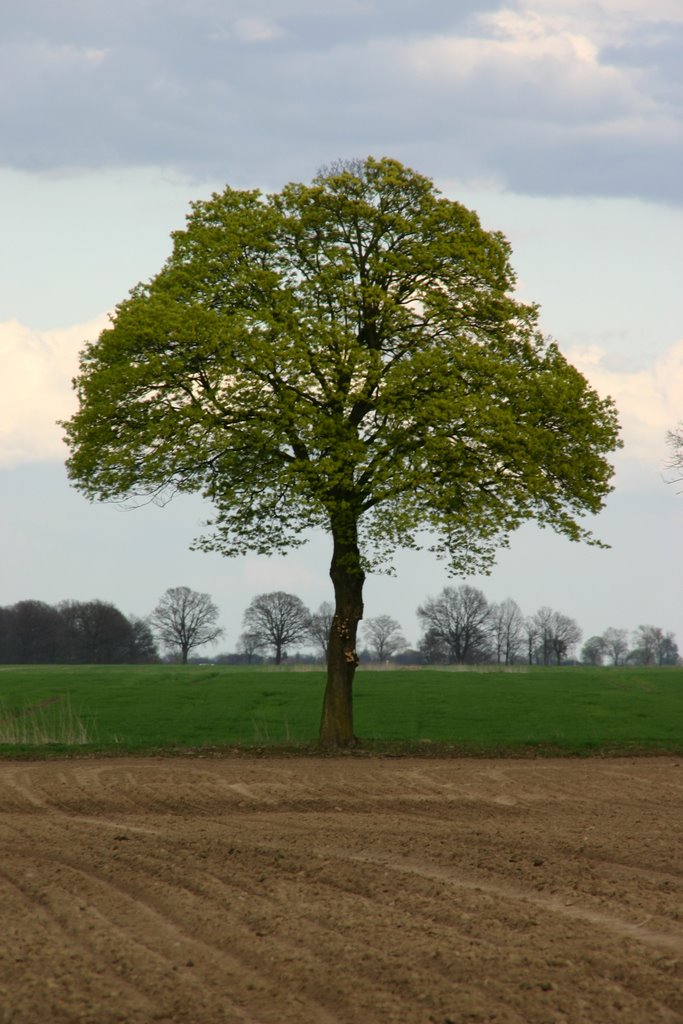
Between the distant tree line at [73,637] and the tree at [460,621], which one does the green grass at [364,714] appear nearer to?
the tree at [460,621]

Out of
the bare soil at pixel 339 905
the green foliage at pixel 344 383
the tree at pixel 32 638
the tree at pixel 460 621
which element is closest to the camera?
the bare soil at pixel 339 905

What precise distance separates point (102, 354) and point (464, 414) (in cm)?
877

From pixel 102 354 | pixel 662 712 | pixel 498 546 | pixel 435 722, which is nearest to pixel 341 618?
pixel 498 546

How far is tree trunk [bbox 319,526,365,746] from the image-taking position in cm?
2831

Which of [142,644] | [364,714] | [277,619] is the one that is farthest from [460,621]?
[364,714]

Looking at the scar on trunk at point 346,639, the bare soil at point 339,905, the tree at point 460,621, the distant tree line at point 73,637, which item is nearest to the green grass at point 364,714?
the scar on trunk at point 346,639

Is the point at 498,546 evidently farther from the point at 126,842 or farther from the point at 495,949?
the point at 495,949

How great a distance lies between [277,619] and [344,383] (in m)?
113

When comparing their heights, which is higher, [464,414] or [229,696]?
[464,414]

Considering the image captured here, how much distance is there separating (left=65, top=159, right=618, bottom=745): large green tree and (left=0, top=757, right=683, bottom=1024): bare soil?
7.90m

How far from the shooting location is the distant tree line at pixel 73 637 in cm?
14875

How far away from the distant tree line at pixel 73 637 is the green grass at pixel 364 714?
80.3m

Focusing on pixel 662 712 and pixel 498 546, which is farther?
pixel 662 712

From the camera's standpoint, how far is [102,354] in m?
26.0
